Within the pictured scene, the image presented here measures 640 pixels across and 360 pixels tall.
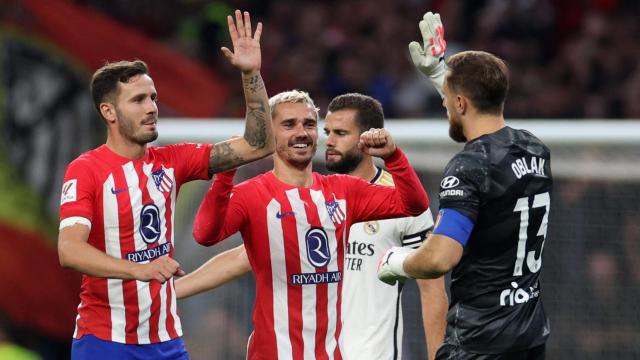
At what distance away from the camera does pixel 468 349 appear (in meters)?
4.94

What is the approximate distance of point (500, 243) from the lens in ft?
16.1

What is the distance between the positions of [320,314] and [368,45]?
21.9 ft

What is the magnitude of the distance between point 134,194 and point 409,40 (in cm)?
685

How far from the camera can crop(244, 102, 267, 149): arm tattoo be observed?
552 centimetres

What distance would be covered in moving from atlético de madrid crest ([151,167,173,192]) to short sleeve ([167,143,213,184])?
0.07 metres

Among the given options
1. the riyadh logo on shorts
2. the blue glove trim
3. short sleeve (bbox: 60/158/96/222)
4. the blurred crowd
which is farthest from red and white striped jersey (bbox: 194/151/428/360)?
the blurred crowd

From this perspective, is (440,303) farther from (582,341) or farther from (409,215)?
(582,341)

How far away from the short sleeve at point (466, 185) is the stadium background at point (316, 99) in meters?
3.09

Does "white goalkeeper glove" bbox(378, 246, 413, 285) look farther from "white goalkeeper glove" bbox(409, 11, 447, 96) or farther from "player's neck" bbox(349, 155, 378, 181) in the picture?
"player's neck" bbox(349, 155, 378, 181)

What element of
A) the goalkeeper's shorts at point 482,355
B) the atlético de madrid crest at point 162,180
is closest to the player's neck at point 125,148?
the atlético de madrid crest at point 162,180

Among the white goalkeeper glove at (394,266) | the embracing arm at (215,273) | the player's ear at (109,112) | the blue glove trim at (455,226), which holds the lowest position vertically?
the embracing arm at (215,273)

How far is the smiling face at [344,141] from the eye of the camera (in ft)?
21.6

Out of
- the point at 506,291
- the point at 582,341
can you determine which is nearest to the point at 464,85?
the point at 506,291

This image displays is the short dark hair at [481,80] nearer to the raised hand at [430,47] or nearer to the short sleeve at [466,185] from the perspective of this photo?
the short sleeve at [466,185]
